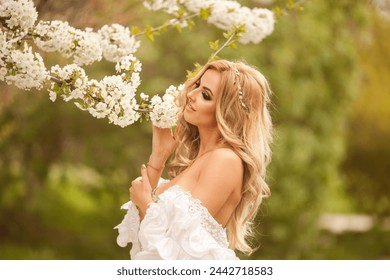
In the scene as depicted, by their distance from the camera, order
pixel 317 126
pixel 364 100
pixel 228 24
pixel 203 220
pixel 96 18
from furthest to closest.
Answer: pixel 364 100, pixel 317 126, pixel 96 18, pixel 228 24, pixel 203 220

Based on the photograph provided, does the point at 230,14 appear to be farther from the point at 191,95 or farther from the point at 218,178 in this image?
the point at 218,178

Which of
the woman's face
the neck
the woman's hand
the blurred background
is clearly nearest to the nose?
the woman's face

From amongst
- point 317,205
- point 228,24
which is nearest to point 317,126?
point 317,205

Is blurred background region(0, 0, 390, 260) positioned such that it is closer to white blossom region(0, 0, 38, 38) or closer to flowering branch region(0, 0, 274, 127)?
flowering branch region(0, 0, 274, 127)

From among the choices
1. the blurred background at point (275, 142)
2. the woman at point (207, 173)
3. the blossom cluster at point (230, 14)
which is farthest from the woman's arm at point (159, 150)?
the blurred background at point (275, 142)

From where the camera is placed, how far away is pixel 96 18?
16.5 feet

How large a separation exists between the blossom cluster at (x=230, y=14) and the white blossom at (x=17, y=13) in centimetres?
123

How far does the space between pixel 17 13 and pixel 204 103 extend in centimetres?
83

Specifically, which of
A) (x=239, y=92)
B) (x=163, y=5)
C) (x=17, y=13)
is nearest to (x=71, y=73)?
(x=17, y=13)

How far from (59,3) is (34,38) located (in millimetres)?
1352

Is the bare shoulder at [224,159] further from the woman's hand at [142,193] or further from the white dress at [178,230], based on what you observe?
the woman's hand at [142,193]

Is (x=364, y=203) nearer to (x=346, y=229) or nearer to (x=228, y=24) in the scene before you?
(x=346, y=229)

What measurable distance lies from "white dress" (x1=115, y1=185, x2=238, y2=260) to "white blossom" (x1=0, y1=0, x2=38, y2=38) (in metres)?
0.89

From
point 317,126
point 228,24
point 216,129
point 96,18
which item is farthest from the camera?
point 317,126
